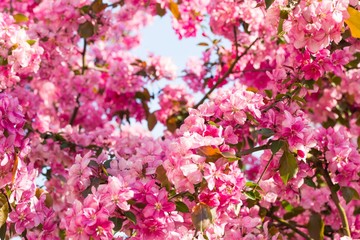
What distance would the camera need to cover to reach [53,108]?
6688 mm

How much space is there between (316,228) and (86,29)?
2.04 meters

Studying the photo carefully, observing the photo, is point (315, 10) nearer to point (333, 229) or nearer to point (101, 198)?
point (101, 198)

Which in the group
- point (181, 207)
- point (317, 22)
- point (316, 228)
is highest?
point (317, 22)

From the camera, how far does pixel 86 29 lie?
473 centimetres

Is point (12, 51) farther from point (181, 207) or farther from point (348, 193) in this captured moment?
point (348, 193)

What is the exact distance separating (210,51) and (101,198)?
308cm

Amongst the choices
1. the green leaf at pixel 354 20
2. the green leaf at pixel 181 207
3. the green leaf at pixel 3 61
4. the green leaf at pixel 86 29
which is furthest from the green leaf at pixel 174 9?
the green leaf at pixel 181 207

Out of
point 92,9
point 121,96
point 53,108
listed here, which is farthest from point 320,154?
point 53,108

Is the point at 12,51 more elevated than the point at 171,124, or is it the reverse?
the point at 12,51

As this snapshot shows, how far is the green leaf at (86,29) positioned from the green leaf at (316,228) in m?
1.94

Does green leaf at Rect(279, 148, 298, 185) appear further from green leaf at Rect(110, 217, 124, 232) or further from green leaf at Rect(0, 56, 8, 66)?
green leaf at Rect(0, 56, 8, 66)

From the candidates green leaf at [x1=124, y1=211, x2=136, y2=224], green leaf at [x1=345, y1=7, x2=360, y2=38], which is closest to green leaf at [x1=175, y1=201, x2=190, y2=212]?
green leaf at [x1=124, y1=211, x2=136, y2=224]

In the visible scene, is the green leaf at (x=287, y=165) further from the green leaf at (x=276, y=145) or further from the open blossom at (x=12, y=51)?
the open blossom at (x=12, y=51)

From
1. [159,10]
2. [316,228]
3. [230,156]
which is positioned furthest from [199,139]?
[159,10]
